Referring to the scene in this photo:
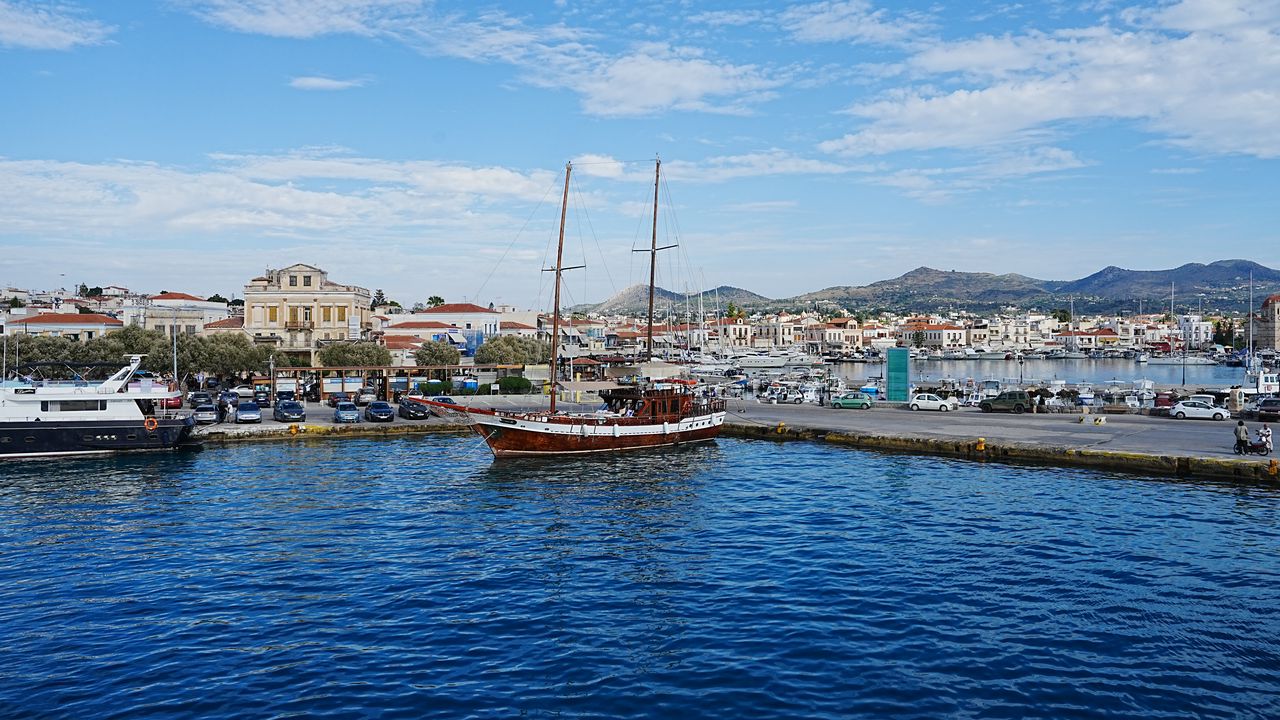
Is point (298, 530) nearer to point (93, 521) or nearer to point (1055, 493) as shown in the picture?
point (93, 521)

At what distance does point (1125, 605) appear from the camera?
1638cm

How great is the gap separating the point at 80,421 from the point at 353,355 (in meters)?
28.8

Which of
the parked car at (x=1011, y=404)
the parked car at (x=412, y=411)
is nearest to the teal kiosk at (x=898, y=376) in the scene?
the parked car at (x=1011, y=404)

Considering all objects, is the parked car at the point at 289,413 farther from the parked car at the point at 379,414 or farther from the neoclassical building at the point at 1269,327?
the neoclassical building at the point at 1269,327

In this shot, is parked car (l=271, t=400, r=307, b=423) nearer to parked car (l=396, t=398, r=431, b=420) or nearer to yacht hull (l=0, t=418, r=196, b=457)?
parked car (l=396, t=398, r=431, b=420)

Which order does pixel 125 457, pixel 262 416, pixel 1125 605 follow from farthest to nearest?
pixel 262 416, pixel 125 457, pixel 1125 605

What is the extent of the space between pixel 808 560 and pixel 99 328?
79994 millimetres

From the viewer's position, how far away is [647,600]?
17344mm

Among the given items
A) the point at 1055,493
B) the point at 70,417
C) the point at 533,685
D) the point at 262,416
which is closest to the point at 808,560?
the point at 533,685

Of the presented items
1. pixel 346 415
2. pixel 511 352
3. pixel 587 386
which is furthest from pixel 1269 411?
pixel 511 352

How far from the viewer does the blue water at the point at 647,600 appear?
Answer: 12.7 m

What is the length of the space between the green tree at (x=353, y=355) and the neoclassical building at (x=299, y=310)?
9.64 metres

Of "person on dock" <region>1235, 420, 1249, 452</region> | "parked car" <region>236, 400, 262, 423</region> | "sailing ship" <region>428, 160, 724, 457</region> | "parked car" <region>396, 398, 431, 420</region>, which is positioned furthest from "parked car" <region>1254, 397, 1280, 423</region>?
"parked car" <region>236, 400, 262, 423</region>

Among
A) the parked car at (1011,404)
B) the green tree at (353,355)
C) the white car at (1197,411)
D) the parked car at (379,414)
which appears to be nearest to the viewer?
the white car at (1197,411)
